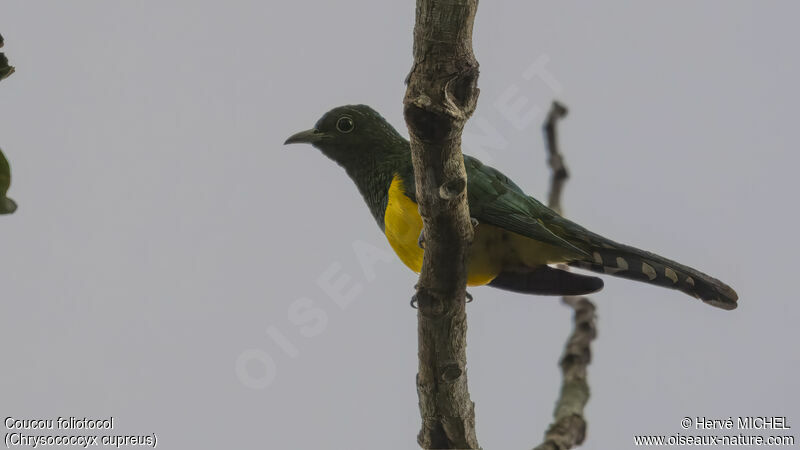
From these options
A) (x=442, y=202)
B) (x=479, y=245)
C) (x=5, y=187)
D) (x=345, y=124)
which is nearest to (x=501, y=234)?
(x=479, y=245)

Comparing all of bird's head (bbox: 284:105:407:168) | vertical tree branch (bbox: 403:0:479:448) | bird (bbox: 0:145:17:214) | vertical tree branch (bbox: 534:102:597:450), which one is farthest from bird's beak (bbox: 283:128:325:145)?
bird (bbox: 0:145:17:214)

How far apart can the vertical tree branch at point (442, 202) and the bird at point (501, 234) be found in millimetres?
1006

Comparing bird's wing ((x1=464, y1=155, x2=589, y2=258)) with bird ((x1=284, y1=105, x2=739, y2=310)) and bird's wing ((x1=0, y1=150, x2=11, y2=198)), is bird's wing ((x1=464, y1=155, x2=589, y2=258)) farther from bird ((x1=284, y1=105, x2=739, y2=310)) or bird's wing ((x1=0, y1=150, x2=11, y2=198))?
bird's wing ((x1=0, y1=150, x2=11, y2=198))

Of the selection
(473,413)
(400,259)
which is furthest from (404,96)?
(400,259)

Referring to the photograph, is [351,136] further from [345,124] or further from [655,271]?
[655,271]

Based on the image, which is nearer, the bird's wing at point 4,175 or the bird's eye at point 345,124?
the bird's wing at point 4,175

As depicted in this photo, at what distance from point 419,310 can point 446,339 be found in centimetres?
21

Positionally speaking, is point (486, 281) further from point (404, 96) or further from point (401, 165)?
point (404, 96)

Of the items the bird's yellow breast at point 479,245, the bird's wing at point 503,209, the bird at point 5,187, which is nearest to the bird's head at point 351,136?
the bird's yellow breast at point 479,245

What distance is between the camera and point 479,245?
5.36m

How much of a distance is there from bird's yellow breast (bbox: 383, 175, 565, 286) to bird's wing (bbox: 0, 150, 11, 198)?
332cm

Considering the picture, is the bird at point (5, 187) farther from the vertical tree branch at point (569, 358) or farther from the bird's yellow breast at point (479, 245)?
the vertical tree branch at point (569, 358)

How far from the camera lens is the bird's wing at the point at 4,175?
1902mm

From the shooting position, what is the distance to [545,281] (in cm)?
570
